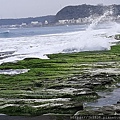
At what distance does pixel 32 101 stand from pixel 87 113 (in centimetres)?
540

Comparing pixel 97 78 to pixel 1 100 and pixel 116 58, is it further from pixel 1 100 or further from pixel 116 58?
pixel 116 58

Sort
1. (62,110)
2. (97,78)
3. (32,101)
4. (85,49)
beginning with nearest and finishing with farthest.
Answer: (62,110) → (32,101) → (97,78) → (85,49)

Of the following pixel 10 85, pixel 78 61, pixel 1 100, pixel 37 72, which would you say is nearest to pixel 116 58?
pixel 78 61

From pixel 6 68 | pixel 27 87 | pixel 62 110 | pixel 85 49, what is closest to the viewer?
pixel 62 110

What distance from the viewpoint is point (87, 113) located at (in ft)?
73.4

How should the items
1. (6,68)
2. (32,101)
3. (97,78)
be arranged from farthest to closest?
(6,68) → (97,78) → (32,101)

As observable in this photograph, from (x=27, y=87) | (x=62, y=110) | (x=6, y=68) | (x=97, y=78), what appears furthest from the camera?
(x=6, y=68)

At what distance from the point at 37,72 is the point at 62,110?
1544 centimetres

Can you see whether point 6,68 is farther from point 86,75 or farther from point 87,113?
point 87,113

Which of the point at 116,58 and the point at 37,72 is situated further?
the point at 116,58

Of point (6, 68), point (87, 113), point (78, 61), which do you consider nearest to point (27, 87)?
point (87, 113)

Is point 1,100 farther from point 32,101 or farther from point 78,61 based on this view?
point 78,61

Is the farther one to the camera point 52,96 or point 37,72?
point 37,72

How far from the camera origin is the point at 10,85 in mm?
32688
